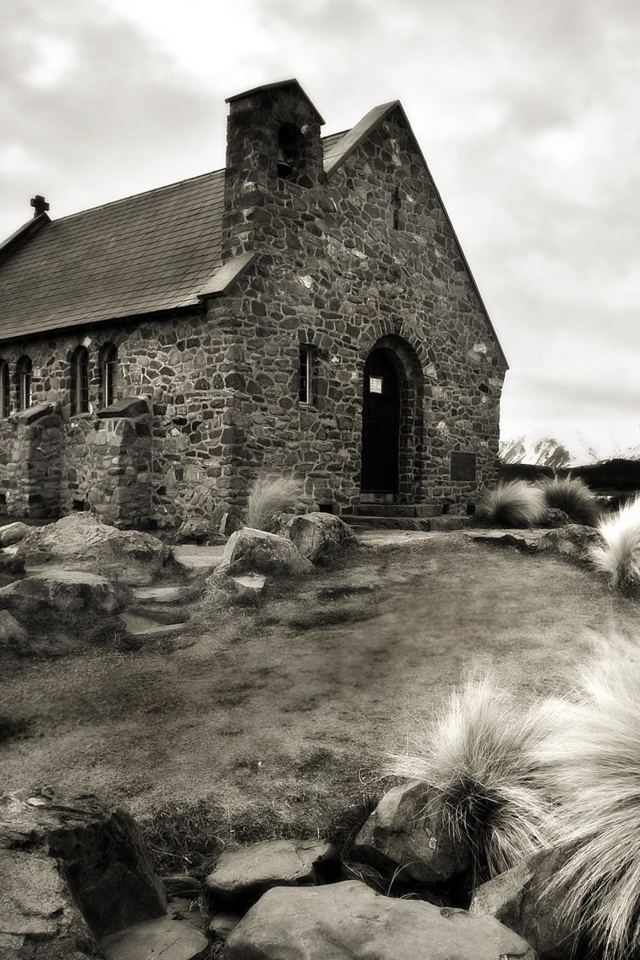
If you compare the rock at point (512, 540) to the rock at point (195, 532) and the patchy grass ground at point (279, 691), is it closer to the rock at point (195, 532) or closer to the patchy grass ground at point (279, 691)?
the patchy grass ground at point (279, 691)

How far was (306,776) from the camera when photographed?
197 inches

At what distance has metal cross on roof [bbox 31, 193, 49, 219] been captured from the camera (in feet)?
80.9

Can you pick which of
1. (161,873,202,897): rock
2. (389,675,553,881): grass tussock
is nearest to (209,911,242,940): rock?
(161,873,202,897): rock

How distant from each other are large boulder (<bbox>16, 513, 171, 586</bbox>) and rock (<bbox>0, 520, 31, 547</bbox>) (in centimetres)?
71

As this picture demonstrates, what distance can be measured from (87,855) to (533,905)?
2.03m

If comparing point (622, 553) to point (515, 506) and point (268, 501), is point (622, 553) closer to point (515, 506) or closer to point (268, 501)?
point (268, 501)

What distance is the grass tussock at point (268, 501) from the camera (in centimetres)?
1311

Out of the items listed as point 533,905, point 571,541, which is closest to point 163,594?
point 571,541

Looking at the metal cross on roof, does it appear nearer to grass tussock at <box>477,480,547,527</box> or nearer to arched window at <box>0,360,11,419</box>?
arched window at <box>0,360,11,419</box>

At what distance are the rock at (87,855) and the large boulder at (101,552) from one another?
5.76 m

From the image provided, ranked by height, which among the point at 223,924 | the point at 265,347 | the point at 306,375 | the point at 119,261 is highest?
the point at 119,261

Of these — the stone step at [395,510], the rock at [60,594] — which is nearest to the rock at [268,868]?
the rock at [60,594]

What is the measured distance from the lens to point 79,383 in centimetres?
1712

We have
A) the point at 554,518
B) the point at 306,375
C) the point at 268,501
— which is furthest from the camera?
the point at 554,518
